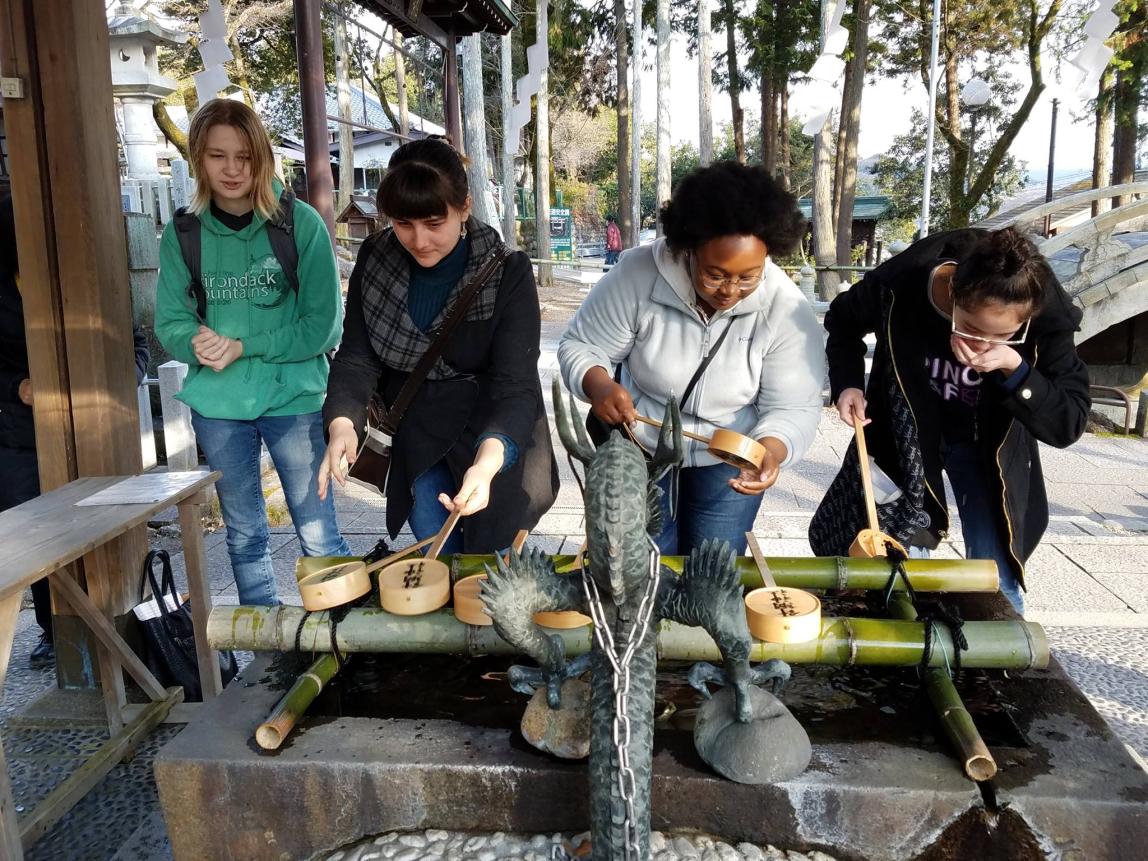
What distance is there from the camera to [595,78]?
95.1ft

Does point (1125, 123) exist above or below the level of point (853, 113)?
below

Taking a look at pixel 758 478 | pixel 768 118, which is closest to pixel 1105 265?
pixel 758 478

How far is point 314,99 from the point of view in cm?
457

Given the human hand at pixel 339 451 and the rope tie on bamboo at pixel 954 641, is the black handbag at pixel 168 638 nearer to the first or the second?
the human hand at pixel 339 451

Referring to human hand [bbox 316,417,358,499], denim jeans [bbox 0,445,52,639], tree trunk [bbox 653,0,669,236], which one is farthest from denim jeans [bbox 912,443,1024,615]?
tree trunk [bbox 653,0,669,236]

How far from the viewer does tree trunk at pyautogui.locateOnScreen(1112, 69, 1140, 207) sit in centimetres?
1338

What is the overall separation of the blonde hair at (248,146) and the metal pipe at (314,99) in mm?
1615

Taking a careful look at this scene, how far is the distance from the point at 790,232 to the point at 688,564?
3.07 ft

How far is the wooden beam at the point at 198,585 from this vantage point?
7.89 feet

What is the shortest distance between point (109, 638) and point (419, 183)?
1.62m

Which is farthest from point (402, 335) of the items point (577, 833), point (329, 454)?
point (577, 833)

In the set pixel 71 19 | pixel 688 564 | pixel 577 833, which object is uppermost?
pixel 71 19

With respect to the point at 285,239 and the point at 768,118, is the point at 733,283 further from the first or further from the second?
the point at 768,118

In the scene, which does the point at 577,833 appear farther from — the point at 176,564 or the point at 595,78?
the point at 595,78
